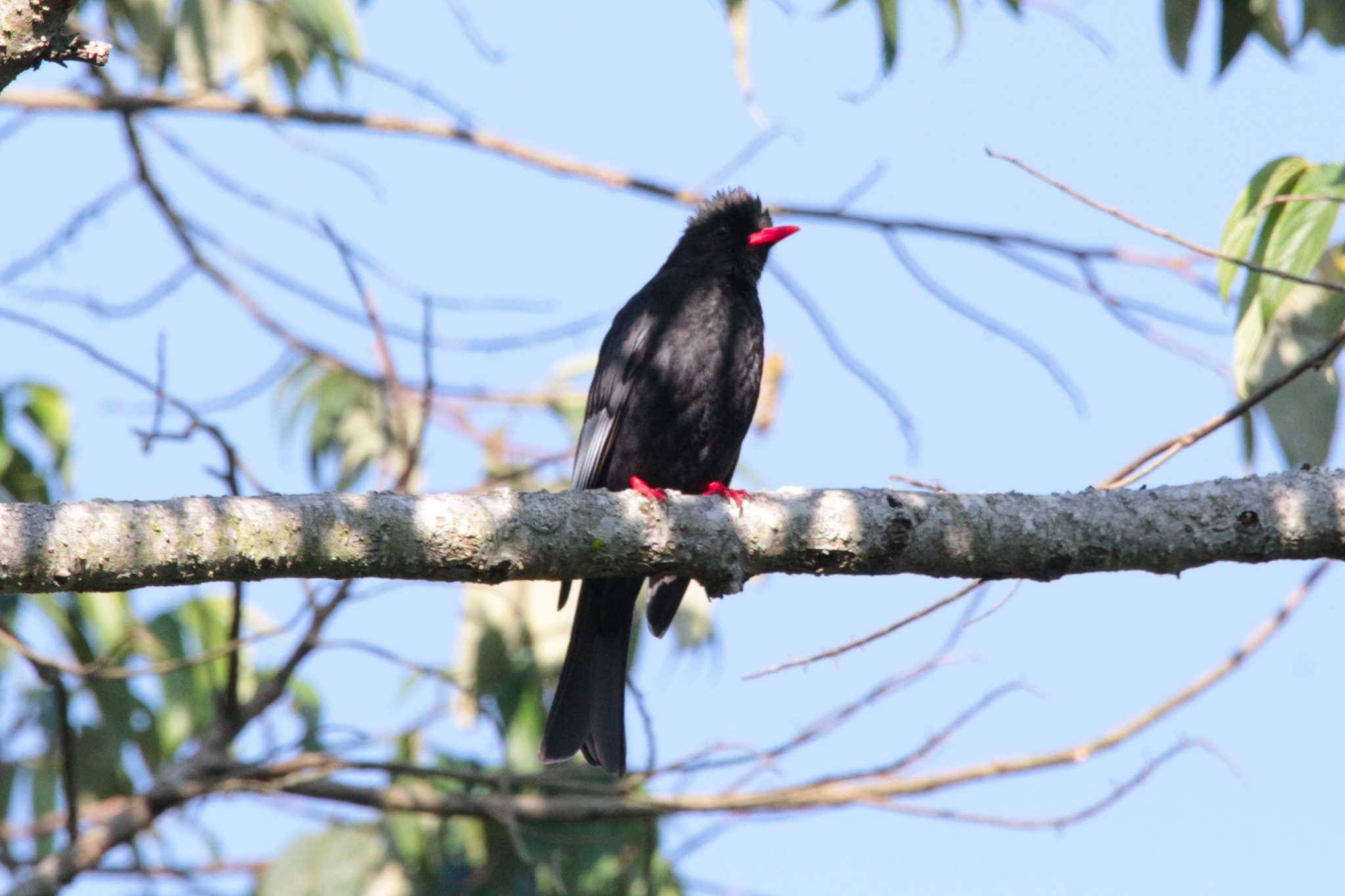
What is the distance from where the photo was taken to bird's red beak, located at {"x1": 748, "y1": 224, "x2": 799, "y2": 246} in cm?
490

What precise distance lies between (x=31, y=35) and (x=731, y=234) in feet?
10.1

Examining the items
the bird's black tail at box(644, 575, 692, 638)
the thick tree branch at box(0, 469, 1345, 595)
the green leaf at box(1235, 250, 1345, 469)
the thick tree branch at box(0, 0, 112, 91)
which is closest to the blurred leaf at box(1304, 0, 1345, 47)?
the green leaf at box(1235, 250, 1345, 469)

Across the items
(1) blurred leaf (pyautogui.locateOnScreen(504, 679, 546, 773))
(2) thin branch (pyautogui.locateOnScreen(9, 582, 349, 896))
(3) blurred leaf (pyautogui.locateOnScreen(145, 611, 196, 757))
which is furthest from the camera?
(1) blurred leaf (pyautogui.locateOnScreen(504, 679, 546, 773))

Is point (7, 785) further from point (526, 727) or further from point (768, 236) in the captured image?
point (768, 236)

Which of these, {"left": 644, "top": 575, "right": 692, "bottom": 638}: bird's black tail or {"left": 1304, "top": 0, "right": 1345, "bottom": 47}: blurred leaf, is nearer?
{"left": 1304, "top": 0, "right": 1345, "bottom": 47}: blurred leaf

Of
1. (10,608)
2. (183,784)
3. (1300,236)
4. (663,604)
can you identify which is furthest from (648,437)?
(10,608)

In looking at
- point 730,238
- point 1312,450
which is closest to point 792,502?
point 1312,450

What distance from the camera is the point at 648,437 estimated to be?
4.28 metres

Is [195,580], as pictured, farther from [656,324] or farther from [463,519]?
[656,324]

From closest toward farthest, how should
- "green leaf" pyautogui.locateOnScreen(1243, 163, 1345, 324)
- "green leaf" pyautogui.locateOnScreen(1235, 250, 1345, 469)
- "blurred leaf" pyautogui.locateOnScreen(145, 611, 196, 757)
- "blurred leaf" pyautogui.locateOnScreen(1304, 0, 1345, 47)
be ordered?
"green leaf" pyautogui.locateOnScreen(1243, 163, 1345, 324)
"green leaf" pyautogui.locateOnScreen(1235, 250, 1345, 469)
"blurred leaf" pyautogui.locateOnScreen(1304, 0, 1345, 47)
"blurred leaf" pyautogui.locateOnScreen(145, 611, 196, 757)

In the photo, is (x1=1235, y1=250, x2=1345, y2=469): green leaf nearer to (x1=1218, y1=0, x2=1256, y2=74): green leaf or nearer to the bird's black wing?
(x1=1218, y1=0, x2=1256, y2=74): green leaf

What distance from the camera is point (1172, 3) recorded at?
4.21 meters

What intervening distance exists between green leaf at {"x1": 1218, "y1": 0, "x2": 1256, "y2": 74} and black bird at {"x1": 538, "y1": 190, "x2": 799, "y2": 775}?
5.57 ft

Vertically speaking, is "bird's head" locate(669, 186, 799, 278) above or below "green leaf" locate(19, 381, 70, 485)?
above
